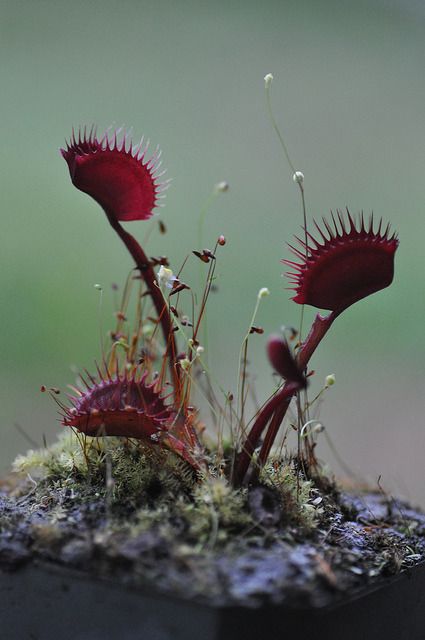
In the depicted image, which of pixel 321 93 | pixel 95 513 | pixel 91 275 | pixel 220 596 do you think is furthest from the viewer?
pixel 321 93

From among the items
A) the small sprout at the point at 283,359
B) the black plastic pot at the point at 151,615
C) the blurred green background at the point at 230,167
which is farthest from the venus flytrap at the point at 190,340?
the blurred green background at the point at 230,167

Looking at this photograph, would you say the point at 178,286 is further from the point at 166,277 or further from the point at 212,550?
the point at 212,550

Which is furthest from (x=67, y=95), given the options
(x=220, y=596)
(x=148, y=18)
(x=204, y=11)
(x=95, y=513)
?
(x=220, y=596)

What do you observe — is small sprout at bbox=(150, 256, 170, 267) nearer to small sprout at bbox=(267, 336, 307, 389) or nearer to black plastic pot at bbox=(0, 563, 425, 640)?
small sprout at bbox=(267, 336, 307, 389)

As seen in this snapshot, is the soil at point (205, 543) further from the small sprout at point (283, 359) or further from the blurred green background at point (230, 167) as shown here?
the blurred green background at point (230, 167)

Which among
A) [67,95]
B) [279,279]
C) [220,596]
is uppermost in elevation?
[67,95]

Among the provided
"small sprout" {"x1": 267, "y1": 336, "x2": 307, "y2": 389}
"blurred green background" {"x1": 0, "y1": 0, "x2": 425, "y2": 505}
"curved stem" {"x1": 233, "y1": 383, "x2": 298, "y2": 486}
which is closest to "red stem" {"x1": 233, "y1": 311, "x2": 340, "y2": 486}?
"curved stem" {"x1": 233, "y1": 383, "x2": 298, "y2": 486}

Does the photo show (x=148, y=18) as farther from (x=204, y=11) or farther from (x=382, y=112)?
(x=382, y=112)
